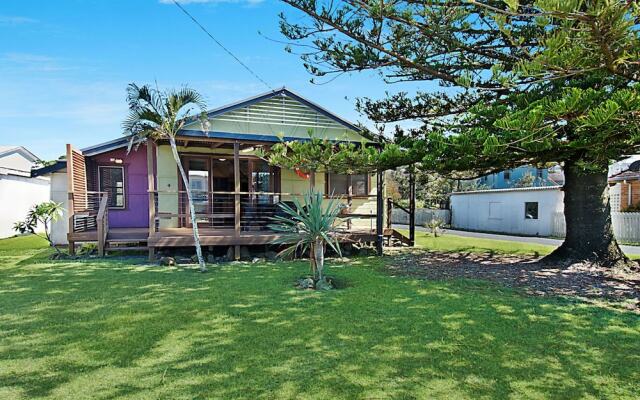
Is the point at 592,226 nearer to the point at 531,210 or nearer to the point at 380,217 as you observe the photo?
the point at 380,217

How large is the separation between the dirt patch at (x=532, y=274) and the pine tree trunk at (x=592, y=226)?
1.21ft

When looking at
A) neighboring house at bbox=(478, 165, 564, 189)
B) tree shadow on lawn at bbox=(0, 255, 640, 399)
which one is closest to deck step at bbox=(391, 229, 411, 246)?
tree shadow on lawn at bbox=(0, 255, 640, 399)

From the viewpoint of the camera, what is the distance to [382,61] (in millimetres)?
8586

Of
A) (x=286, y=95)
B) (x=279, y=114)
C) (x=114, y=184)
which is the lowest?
(x=114, y=184)

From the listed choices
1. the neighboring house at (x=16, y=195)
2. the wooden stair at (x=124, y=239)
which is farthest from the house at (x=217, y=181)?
the neighboring house at (x=16, y=195)

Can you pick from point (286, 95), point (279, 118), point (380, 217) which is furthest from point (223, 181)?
point (380, 217)

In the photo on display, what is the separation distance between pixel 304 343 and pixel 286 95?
904 cm

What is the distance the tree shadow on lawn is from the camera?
10.3 feet

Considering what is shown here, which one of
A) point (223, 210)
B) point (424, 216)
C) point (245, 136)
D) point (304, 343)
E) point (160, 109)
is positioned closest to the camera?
point (304, 343)

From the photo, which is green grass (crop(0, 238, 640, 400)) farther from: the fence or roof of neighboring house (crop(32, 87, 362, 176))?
the fence

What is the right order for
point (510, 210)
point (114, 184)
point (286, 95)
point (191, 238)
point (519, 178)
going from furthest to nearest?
1. point (519, 178)
2. point (510, 210)
3. point (114, 184)
4. point (286, 95)
5. point (191, 238)

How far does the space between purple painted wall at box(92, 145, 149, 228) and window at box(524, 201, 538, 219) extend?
18186mm

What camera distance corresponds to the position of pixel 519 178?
107 feet

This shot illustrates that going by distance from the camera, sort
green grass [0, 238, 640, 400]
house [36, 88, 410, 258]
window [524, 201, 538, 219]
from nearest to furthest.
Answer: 1. green grass [0, 238, 640, 400]
2. house [36, 88, 410, 258]
3. window [524, 201, 538, 219]
